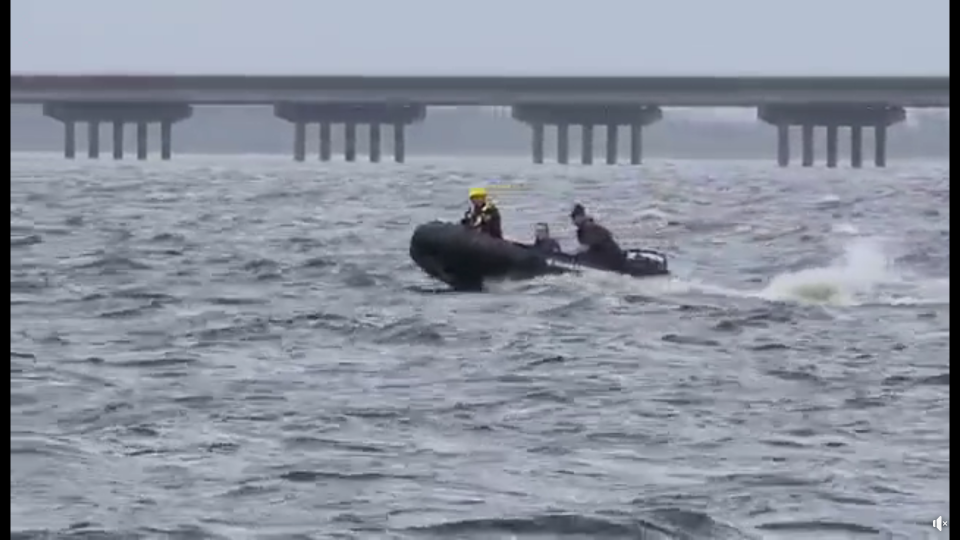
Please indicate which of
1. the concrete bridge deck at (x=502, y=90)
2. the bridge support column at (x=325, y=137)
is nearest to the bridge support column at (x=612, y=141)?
the concrete bridge deck at (x=502, y=90)

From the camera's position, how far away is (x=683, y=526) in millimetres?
16828

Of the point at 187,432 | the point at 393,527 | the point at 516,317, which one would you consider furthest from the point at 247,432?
the point at 516,317

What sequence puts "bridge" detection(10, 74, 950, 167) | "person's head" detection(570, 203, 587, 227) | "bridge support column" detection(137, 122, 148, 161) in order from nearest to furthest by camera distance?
"person's head" detection(570, 203, 587, 227) → "bridge" detection(10, 74, 950, 167) → "bridge support column" detection(137, 122, 148, 161)

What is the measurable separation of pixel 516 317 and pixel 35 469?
15759 millimetres

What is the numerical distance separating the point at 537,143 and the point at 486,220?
4831 inches

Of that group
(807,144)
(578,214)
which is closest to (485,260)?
(578,214)

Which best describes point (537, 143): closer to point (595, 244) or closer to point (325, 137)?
point (325, 137)

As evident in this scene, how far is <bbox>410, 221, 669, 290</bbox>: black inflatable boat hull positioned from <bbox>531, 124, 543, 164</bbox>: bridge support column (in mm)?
114580

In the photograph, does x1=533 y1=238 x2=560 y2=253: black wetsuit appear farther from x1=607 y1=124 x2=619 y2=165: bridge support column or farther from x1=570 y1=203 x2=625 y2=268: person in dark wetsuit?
x1=607 y1=124 x2=619 y2=165: bridge support column

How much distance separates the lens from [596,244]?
123 ft

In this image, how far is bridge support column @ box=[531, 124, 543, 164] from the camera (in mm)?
155688

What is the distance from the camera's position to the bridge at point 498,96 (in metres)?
138

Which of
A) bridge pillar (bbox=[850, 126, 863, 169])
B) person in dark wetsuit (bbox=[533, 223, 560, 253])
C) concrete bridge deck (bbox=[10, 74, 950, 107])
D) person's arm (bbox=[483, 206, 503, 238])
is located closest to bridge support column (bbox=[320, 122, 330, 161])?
concrete bridge deck (bbox=[10, 74, 950, 107])

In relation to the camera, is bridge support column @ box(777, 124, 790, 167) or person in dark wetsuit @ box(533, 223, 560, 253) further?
bridge support column @ box(777, 124, 790, 167)
